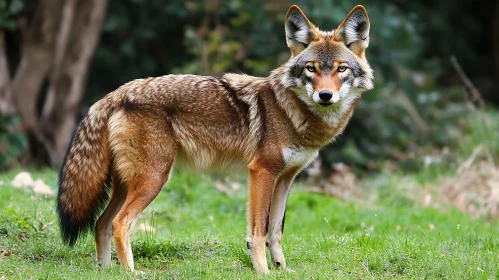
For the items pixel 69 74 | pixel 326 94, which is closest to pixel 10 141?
pixel 69 74

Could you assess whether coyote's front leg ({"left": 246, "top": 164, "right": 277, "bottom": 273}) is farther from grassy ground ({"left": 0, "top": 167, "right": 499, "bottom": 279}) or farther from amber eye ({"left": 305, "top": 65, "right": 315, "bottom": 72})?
amber eye ({"left": 305, "top": 65, "right": 315, "bottom": 72})

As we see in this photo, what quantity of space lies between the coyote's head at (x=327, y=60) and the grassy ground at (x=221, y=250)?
1.50 meters

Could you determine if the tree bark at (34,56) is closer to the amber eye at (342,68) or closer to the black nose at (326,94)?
the amber eye at (342,68)

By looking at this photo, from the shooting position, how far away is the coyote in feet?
20.9

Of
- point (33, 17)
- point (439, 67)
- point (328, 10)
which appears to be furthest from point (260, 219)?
point (439, 67)

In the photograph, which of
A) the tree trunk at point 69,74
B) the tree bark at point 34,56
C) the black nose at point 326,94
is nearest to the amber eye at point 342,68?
the black nose at point 326,94

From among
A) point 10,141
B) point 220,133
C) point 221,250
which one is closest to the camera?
point 220,133

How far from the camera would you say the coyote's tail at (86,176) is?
6.38 m

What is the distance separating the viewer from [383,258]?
→ 21.1ft

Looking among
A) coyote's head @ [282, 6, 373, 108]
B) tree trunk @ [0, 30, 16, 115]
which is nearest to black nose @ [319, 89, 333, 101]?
coyote's head @ [282, 6, 373, 108]

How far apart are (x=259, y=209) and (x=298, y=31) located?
173 cm

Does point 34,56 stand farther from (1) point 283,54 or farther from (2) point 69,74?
(1) point 283,54

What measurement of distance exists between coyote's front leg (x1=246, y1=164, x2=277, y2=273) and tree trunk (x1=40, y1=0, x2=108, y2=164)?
34.0 feet

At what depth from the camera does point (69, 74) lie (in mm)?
16297
